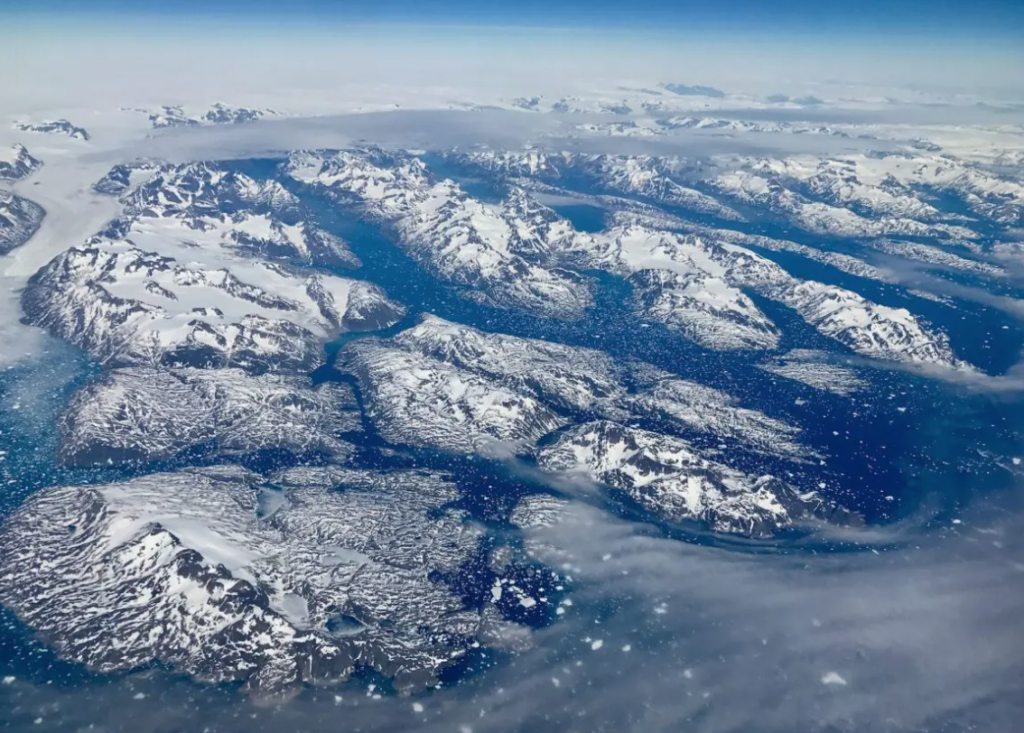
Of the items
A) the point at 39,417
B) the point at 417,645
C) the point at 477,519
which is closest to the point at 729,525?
the point at 477,519

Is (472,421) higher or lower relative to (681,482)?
higher

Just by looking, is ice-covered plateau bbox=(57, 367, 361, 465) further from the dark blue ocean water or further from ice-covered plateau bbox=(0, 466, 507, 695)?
ice-covered plateau bbox=(0, 466, 507, 695)

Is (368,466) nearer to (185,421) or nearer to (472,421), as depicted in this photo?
(472,421)

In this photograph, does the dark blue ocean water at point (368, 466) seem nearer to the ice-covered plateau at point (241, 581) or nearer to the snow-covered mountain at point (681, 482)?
the ice-covered plateau at point (241, 581)

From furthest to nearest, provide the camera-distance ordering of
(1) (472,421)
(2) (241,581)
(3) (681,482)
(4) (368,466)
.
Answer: (1) (472,421) → (4) (368,466) → (3) (681,482) → (2) (241,581)

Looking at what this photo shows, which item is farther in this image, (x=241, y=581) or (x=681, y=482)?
(x=681, y=482)

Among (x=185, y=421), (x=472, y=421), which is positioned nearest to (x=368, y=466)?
(x=472, y=421)

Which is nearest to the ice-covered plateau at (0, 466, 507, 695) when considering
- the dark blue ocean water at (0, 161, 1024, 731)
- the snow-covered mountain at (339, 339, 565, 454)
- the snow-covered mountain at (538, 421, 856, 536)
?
the dark blue ocean water at (0, 161, 1024, 731)
